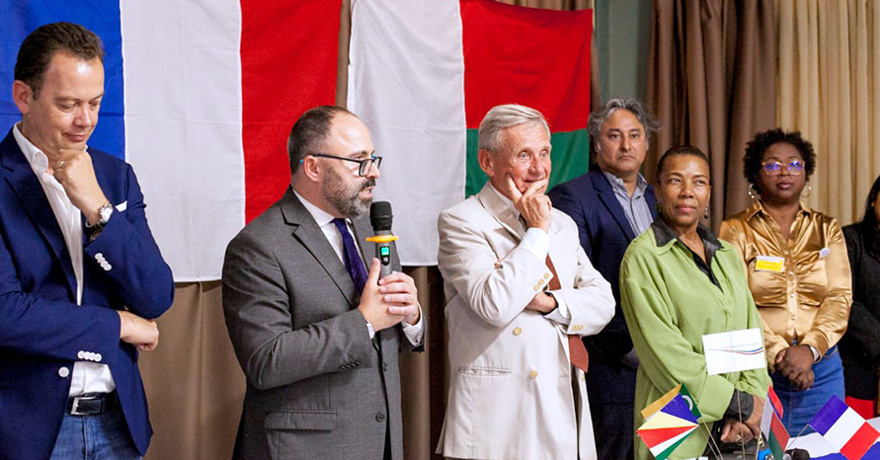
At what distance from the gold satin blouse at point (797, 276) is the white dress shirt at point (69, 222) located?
251 cm

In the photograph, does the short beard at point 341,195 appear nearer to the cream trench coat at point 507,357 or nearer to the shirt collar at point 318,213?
the shirt collar at point 318,213

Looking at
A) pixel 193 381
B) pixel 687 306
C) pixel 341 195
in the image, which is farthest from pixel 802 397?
pixel 193 381

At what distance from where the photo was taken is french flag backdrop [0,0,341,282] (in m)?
2.92

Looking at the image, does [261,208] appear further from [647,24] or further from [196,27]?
[647,24]

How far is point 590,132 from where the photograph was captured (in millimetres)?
3854

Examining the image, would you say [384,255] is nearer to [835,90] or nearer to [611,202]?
[611,202]

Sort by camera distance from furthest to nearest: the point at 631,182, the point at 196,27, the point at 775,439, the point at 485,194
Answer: the point at 631,182, the point at 196,27, the point at 485,194, the point at 775,439

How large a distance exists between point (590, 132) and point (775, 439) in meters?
2.15

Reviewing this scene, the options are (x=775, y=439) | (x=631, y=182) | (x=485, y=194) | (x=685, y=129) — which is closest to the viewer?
(x=775, y=439)

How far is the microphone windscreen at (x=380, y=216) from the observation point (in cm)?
217

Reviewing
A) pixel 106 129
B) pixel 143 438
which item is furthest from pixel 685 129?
pixel 143 438

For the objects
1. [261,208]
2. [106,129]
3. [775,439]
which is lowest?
[775,439]

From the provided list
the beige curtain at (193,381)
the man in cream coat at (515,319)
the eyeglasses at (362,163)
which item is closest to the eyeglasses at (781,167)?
the man in cream coat at (515,319)

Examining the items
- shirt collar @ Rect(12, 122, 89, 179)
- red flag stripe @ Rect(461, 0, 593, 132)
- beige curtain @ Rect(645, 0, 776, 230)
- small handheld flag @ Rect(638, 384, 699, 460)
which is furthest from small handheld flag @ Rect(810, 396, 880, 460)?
beige curtain @ Rect(645, 0, 776, 230)
